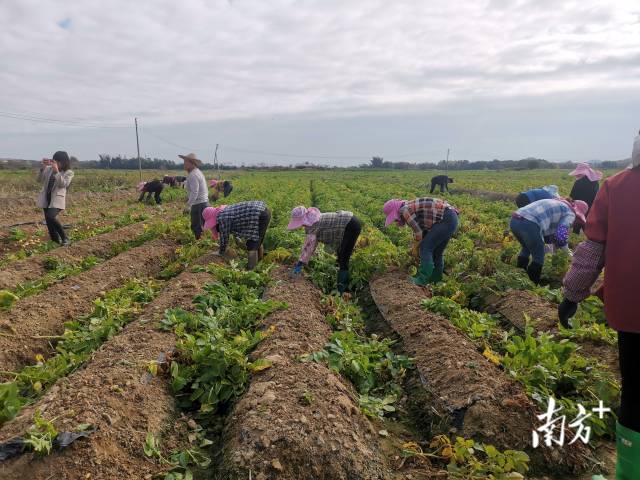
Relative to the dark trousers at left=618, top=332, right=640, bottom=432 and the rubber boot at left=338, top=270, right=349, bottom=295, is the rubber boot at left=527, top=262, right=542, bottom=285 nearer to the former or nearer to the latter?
the rubber boot at left=338, top=270, right=349, bottom=295

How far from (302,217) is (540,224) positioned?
3.15m

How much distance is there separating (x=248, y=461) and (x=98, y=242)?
26.0 ft

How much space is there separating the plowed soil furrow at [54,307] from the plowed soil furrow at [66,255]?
943mm

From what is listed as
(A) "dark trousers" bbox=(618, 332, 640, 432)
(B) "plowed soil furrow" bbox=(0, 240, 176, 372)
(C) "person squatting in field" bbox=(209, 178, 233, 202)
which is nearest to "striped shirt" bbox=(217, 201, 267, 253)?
(B) "plowed soil furrow" bbox=(0, 240, 176, 372)

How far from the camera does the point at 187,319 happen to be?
4.59 metres

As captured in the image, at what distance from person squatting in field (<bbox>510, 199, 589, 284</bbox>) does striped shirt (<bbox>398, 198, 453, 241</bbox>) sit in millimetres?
990

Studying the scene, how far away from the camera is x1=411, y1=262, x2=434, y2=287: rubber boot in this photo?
6465mm

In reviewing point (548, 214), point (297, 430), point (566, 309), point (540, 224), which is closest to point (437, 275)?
point (540, 224)

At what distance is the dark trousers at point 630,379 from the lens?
2.20 m

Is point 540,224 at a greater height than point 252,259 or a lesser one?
greater

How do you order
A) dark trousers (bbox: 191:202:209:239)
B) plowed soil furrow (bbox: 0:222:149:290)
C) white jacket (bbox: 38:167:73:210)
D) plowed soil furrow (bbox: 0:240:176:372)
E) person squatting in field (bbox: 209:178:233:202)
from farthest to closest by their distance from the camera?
1. person squatting in field (bbox: 209:178:233:202)
2. dark trousers (bbox: 191:202:209:239)
3. white jacket (bbox: 38:167:73:210)
4. plowed soil furrow (bbox: 0:222:149:290)
5. plowed soil furrow (bbox: 0:240:176:372)

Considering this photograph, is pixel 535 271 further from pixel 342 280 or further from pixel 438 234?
pixel 342 280

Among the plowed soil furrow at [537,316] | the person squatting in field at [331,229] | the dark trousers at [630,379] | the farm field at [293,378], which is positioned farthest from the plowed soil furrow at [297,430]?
the person squatting in field at [331,229]

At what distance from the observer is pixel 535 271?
20.5 ft
